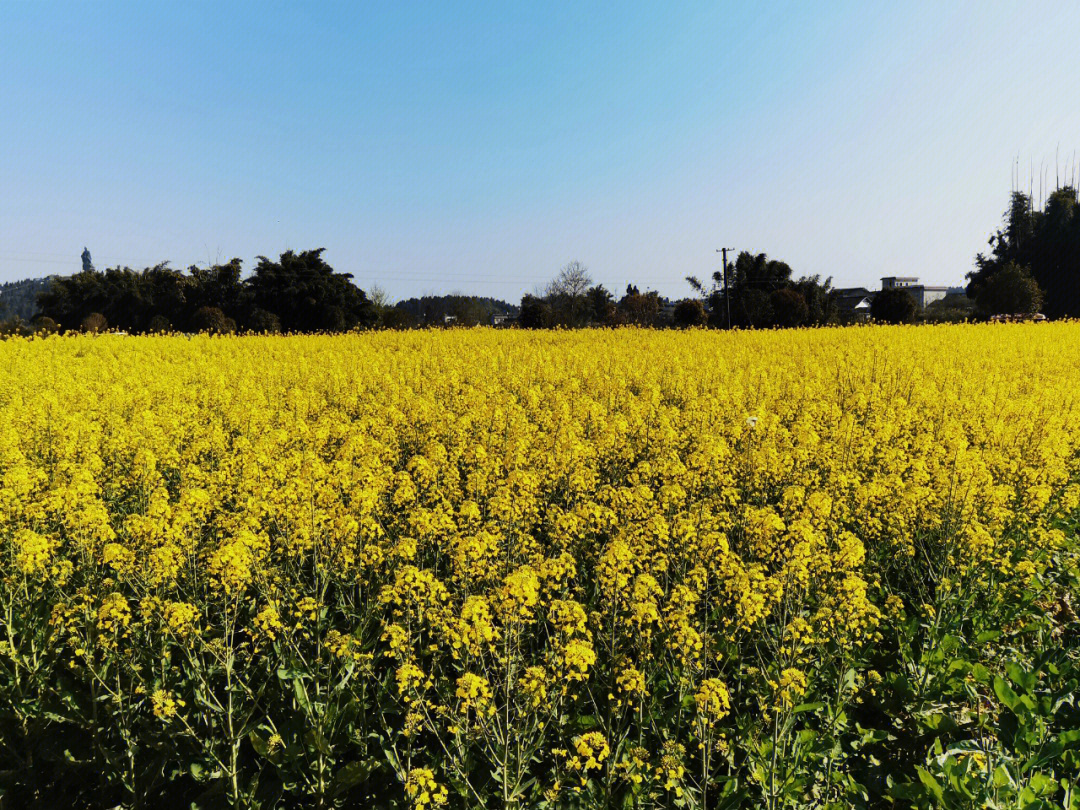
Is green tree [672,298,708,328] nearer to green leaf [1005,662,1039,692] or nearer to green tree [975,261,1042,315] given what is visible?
green tree [975,261,1042,315]

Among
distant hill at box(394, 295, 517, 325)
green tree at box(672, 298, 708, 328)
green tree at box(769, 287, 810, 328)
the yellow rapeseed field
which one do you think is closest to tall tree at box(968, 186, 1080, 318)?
green tree at box(769, 287, 810, 328)

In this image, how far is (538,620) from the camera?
3637mm

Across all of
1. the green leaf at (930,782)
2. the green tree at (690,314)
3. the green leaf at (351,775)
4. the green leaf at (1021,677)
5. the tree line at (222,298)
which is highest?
the tree line at (222,298)

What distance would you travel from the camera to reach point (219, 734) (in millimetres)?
3303

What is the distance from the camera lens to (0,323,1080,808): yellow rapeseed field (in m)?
2.89

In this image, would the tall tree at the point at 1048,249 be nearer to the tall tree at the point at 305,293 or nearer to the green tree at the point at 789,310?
the green tree at the point at 789,310

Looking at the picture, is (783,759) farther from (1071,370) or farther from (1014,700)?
(1071,370)

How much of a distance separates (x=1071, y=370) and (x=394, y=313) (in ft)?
114

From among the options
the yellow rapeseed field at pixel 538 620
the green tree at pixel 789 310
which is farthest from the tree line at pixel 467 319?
the yellow rapeseed field at pixel 538 620

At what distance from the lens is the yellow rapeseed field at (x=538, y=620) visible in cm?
289

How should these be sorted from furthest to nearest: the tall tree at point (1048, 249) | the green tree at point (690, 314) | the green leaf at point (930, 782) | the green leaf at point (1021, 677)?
the tall tree at point (1048, 249), the green tree at point (690, 314), the green leaf at point (1021, 677), the green leaf at point (930, 782)

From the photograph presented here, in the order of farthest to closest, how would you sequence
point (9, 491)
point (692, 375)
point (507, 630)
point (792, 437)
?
point (692, 375)
point (792, 437)
point (9, 491)
point (507, 630)

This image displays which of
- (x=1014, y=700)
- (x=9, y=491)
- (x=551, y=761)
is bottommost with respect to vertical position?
(x=551, y=761)

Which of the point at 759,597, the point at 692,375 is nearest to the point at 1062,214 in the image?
the point at 692,375
